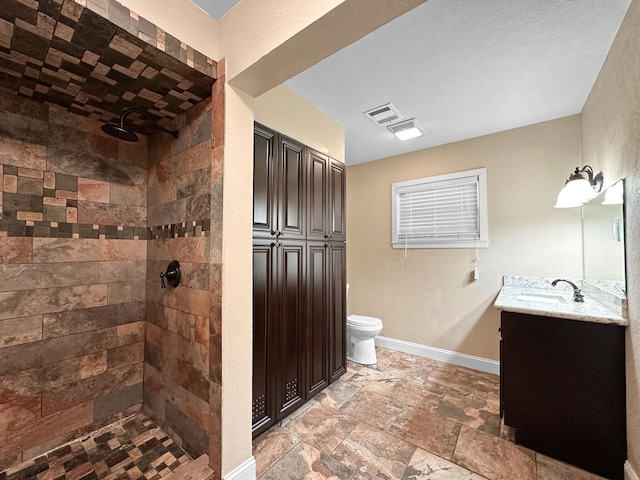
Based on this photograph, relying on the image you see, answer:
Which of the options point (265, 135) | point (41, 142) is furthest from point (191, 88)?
point (41, 142)

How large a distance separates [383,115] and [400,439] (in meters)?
2.62

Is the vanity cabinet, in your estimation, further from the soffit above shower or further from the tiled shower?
the soffit above shower

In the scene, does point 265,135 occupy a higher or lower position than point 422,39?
lower

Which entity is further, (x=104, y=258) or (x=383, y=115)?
(x=383, y=115)

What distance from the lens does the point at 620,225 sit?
160cm

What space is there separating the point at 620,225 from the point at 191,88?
2552 millimetres

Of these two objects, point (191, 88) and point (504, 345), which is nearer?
point (191, 88)

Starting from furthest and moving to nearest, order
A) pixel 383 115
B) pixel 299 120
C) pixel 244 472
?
pixel 383 115 → pixel 299 120 → pixel 244 472

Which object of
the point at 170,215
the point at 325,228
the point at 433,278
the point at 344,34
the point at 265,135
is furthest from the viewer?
the point at 433,278

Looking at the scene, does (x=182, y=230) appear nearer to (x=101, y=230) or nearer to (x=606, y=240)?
(x=101, y=230)

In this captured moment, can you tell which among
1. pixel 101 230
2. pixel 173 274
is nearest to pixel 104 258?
pixel 101 230

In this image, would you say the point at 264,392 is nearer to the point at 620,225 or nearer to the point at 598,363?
the point at 598,363

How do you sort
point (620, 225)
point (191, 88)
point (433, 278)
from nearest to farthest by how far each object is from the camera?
1. point (191, 88)
2. point (620, 225)
3. point (433, 278)

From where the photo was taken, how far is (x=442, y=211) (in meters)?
3.26
